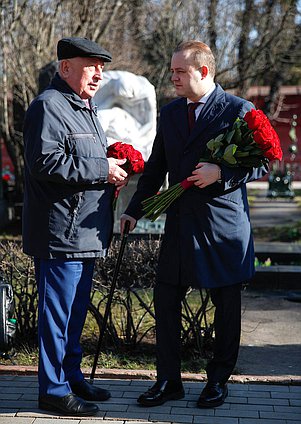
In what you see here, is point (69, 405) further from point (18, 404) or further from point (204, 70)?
point (204, 70)

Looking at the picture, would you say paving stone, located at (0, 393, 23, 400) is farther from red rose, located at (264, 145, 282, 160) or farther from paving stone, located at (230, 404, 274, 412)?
red rose, located at (264, 145, 282, 160)

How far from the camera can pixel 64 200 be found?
154 inches

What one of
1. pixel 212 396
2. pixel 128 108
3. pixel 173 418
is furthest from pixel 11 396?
pixel 128 108

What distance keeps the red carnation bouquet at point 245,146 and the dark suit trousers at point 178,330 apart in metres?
0.54

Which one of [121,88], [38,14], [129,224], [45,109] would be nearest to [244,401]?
[129,224]

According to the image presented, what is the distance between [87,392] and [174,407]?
47 centimetres

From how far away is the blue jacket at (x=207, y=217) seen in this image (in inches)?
160

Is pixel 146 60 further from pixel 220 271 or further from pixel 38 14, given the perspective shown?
pixel 220 271

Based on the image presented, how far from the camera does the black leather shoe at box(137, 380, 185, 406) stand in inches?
162

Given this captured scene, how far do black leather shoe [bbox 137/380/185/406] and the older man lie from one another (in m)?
0.28

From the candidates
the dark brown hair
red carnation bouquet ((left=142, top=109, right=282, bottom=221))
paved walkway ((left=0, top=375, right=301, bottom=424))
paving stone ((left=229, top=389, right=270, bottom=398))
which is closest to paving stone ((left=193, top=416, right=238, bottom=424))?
paved walkway ((left=0, top=375, right=301, bottom=424))

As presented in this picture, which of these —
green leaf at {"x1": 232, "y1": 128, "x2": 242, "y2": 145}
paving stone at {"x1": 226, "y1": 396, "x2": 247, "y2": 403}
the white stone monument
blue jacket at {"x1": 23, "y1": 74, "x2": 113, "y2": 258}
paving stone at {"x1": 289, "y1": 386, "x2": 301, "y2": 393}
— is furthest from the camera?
the white stone monument

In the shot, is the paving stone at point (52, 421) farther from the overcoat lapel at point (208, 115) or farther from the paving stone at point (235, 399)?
the overcoat lapel at point (208, 115)

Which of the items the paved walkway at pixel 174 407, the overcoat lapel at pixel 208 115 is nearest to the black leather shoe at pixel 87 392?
the paved walkway at pixel 174 407
